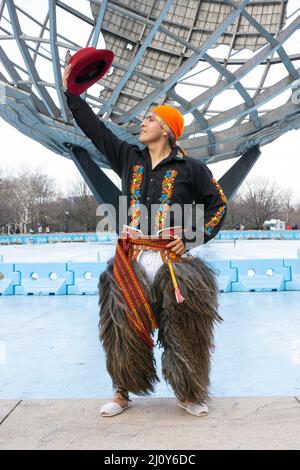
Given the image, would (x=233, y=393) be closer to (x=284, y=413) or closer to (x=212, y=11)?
(x=284, y=413)

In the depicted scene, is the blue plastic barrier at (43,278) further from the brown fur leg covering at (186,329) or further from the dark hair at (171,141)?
the brown fur leg covering at (186,329)

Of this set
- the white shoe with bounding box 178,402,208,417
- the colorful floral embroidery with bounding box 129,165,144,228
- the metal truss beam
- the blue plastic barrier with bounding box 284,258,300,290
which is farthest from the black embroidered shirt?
the metal truss beam

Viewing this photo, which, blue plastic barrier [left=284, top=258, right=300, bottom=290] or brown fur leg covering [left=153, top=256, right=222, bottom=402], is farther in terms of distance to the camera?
blue plastic barrier [left=284, top=258, right=300, bottom=290]

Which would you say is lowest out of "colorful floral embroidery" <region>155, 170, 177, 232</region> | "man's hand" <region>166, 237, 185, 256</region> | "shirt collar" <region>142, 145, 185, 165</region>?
"man's hand" <region>166, 237, 185, 256</region>

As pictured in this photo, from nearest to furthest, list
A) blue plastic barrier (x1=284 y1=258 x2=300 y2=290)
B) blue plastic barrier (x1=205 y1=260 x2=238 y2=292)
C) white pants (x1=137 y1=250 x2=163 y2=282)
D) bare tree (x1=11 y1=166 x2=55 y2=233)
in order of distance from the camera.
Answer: white pants (x1=137 y1=250 x2=163 y2=282), blue plastic barrier (x1=205 y1=260 x2=238 y2=292), blue plastic barrier (x1=284 y1=258 x2=300 y2=290), bare tree (x1=11 y1=166 x2=55 y2=233)

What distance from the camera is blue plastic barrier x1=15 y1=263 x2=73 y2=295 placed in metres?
9.45

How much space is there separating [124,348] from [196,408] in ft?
1.63

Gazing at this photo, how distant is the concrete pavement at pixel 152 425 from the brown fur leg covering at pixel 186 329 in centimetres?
16

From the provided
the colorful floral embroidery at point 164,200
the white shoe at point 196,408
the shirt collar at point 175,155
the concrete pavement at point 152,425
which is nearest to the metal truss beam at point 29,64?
the shirt collar at point 175,155

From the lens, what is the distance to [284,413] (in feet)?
8.39

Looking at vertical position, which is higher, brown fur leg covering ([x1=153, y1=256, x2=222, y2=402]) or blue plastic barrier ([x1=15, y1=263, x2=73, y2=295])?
brown fur leg covering ([x1=153, y1=256, x2=222, y2=402])

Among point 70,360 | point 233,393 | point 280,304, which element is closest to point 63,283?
point 280,304

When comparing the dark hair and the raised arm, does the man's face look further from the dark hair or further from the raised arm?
the raised arm

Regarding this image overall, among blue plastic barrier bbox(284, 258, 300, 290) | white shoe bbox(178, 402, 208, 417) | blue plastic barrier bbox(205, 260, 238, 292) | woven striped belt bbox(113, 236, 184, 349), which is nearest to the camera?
white shoe bbox(178, 402, 208, 417)
